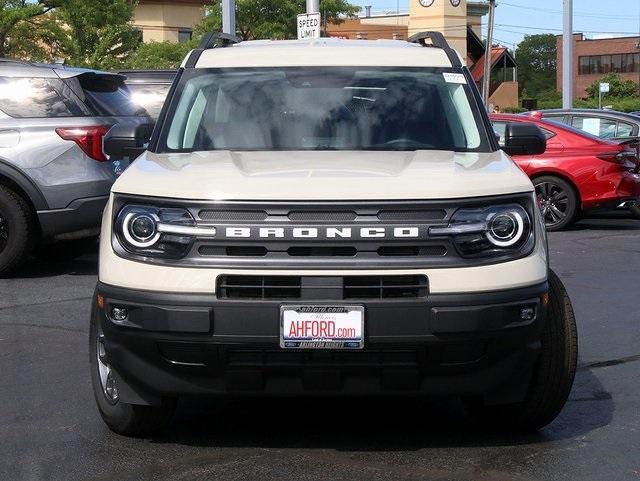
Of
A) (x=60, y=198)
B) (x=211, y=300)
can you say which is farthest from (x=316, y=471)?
(x=60, y=198)

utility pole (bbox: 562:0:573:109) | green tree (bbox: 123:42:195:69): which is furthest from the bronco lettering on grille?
green tree (bbox: 123:42:195:69)

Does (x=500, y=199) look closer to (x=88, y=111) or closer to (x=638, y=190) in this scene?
Result: (x=88, y=111)

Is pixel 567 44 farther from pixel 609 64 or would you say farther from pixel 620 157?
pixel 609 64

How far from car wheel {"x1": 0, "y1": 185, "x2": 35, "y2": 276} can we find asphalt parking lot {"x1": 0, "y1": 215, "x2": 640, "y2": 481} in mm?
3085

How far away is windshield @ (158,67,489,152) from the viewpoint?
19.1ft

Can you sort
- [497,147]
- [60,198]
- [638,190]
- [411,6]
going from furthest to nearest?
[411,6], [638,190], [60,198], [497,147]

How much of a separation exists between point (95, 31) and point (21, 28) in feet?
14.5

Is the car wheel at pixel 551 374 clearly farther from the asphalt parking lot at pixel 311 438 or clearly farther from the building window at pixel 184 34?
the building window at pixel 184 34

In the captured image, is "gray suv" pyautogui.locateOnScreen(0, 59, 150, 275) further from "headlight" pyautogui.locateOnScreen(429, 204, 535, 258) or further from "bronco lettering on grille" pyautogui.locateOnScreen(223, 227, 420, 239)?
"headlight" pyautogui.locateOnScreen(429, 204, 535, 258)

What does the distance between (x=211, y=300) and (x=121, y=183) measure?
0.73 m

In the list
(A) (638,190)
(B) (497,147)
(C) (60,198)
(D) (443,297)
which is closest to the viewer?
(D) (443,297)

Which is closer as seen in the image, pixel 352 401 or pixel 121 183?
pixel 121 183

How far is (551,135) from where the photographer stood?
15531 millimetres

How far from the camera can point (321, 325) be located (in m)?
4.54
